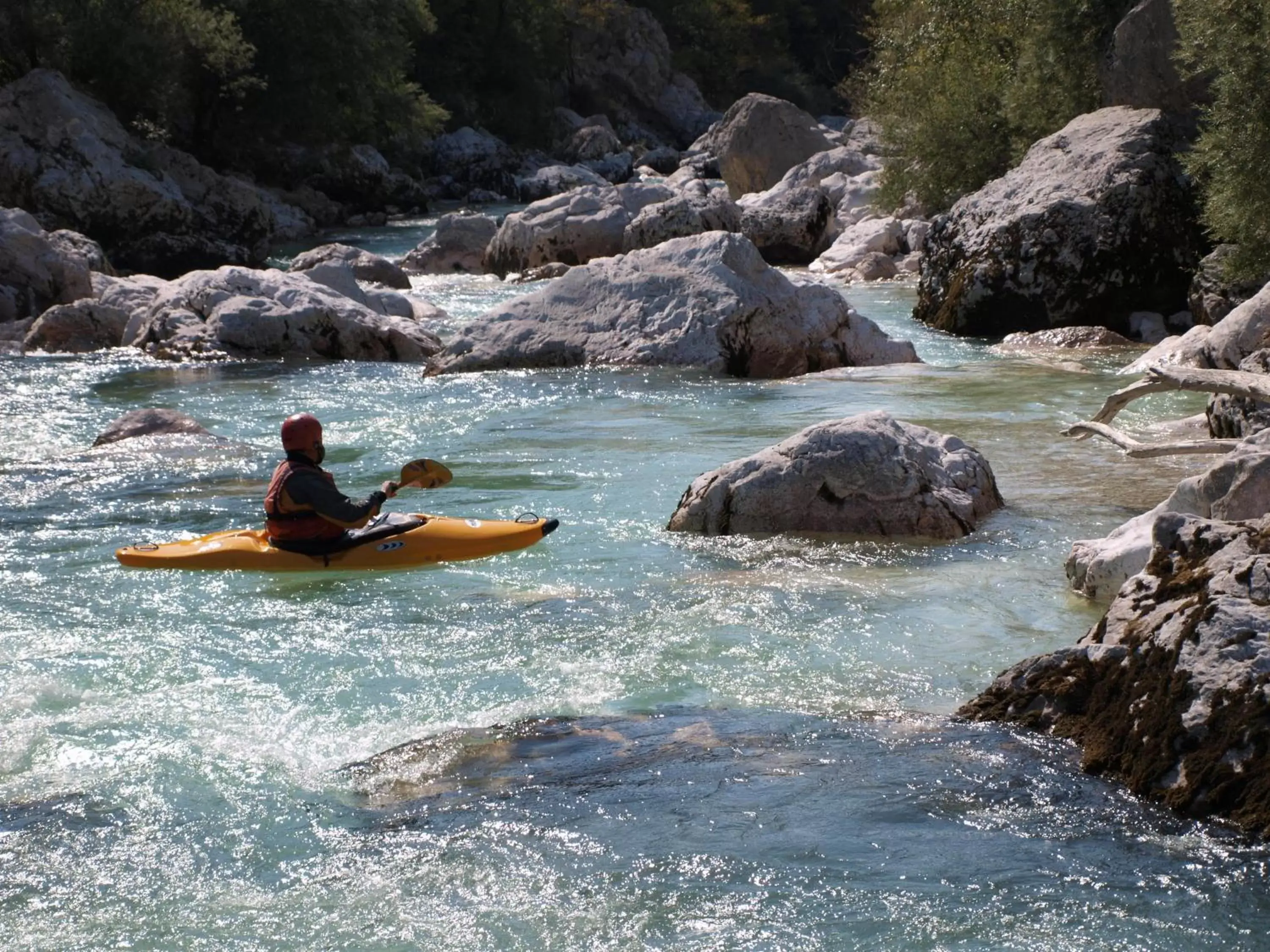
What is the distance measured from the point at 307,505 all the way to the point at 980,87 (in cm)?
1454

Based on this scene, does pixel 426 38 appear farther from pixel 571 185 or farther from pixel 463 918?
pixel 463 918

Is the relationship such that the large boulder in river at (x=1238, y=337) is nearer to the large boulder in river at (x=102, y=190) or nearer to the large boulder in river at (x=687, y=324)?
the large boulder in river at (x=687, y=324)

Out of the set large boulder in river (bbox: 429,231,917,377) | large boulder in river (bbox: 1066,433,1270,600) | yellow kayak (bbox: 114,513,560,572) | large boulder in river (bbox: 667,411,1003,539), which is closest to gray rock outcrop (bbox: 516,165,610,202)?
large boulder in river (bbox: 429,231,917,377)

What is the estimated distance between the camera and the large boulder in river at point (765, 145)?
94.0ft

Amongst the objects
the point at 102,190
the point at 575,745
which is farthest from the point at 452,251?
the point at 575,745

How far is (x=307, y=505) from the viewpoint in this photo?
7180 millimetres

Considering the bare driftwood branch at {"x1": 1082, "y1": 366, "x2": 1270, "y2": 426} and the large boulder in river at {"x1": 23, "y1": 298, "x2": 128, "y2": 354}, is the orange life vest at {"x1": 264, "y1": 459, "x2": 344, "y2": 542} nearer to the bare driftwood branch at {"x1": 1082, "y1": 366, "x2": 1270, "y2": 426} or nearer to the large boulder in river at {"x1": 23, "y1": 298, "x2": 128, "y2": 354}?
the bare driftwood branch at {"x1": 1082, "y1": 366, "x2": 1270, "y2": 426}

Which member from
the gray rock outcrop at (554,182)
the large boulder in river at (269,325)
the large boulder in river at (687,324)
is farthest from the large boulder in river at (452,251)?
the large boulder in river at (687,324)

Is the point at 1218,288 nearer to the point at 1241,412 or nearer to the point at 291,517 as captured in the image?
the point at 1241,412

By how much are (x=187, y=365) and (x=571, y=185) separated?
19.2m

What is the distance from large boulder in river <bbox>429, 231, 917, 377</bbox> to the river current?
383 centimetres

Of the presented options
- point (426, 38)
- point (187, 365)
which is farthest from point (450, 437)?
point (426, 38)

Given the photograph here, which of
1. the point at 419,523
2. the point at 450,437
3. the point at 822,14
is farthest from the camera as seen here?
the point at 822,14

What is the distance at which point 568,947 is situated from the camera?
3615 mm
